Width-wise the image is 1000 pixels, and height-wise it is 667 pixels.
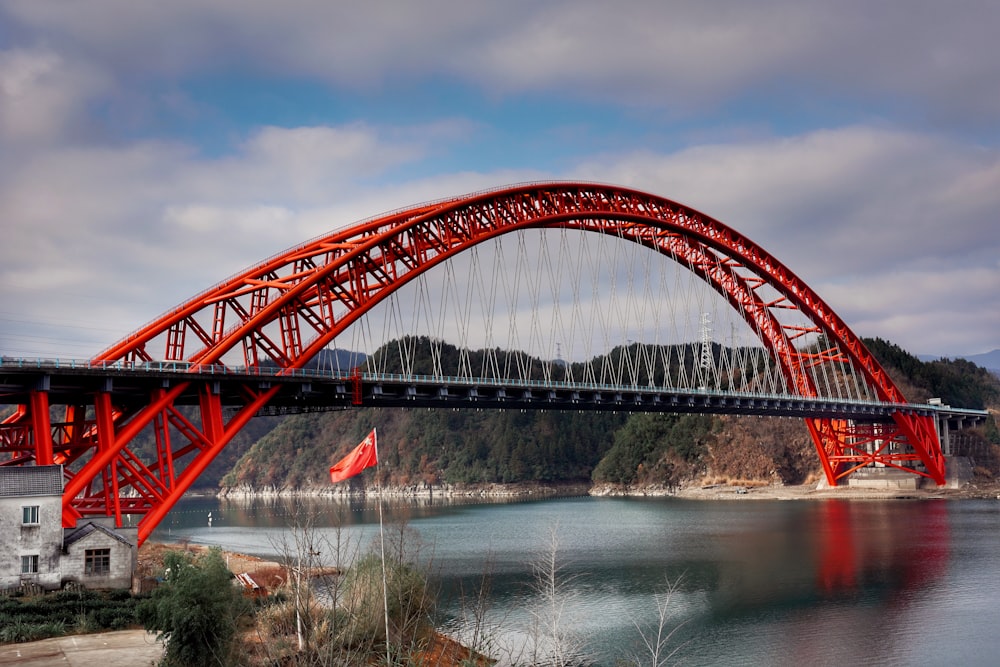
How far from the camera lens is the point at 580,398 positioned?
62.1 metres

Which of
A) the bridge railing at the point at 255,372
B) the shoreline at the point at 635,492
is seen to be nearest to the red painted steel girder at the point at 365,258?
the bridge railing at the point at 255,372

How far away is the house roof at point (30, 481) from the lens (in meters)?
32.3

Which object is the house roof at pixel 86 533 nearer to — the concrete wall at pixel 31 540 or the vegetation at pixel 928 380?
the concrete wall at pixel 31 540

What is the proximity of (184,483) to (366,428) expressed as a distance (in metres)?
145

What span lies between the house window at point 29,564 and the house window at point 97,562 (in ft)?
5.05

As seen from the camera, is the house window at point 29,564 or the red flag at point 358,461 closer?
the red flag at point 358,461

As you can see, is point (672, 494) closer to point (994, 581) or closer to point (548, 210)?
point (548, 210)

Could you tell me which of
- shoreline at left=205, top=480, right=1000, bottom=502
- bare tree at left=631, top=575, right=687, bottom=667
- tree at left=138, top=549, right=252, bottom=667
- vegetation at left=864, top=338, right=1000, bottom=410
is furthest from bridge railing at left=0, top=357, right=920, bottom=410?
vegetation at left=864, top=338, right=1000, bottom=410

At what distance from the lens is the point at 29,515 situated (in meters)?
32.3

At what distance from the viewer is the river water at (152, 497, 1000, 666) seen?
29.9 meters

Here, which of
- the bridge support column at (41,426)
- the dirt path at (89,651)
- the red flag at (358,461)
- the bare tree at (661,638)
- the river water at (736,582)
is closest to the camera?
the dirt path at (89,651)

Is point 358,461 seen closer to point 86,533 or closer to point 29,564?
point 86,533

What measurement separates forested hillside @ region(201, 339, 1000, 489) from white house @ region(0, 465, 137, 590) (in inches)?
3708

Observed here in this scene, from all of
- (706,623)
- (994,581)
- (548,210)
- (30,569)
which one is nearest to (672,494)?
(548,210)
